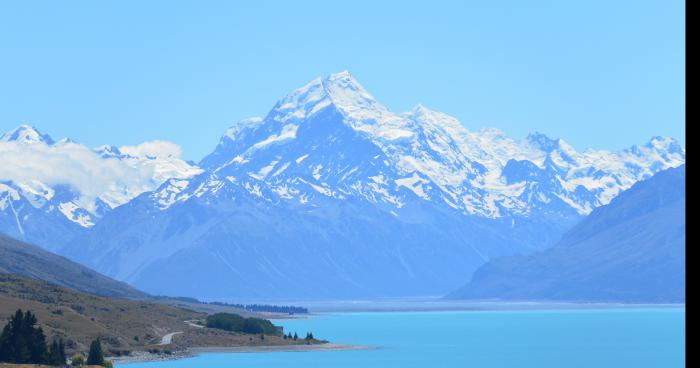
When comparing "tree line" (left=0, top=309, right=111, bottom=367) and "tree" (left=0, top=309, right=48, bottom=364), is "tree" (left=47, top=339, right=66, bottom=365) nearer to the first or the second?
"tree line" (left=0, top=309, right=111, bottom=367)

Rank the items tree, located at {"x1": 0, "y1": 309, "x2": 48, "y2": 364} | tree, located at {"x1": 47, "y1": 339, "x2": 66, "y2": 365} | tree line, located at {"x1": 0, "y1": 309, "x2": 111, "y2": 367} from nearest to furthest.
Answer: tree, located at {"x1": 0, "y1": 309, "x2": 48, "y2": 364} < tree line, located at {"x1": 0, "y1": 309, "x2": 111, "y2": 367} < tree, located at {"x1": 47, "y1": 339, "x2": 66, "y2": 365}

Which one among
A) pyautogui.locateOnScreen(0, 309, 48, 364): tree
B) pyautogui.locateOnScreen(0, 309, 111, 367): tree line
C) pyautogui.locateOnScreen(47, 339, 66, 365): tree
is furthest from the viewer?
pyautogui.locateOnScreen(47, 339, 66, 365): tree

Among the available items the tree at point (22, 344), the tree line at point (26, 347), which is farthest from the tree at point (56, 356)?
the tree at point (22, 344)

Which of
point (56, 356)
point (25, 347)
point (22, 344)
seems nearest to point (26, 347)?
point (25, 347)

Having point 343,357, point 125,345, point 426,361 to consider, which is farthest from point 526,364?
point 125,345

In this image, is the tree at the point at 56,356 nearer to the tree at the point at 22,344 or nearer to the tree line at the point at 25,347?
the tree line at the point at 25,347

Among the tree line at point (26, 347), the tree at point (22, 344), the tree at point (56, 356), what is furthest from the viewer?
the tree at point (56, 356)

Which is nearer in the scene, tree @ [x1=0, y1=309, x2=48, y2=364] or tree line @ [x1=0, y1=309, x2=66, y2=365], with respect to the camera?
tree @ [x1=0, y1=309, x2=48, y2=364]

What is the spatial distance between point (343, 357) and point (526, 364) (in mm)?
25925

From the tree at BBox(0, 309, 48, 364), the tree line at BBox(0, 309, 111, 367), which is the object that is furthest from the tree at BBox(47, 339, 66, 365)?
the tree at BBox(0, 309, 48, 364)

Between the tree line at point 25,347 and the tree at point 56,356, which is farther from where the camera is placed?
the tree at point 56,356

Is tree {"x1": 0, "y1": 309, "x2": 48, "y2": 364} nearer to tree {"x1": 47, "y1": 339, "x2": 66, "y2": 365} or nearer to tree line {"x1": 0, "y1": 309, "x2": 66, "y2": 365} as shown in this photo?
tree line {"x1": 0, "y1": 309, "x2": 66, "y2": 365}

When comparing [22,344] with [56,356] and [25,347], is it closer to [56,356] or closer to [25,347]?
[25,347]
